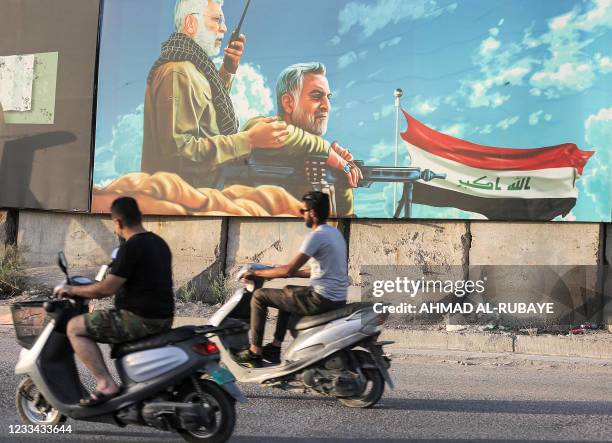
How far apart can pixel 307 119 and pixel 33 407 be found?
25.1ft

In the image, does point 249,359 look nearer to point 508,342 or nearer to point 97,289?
point 97,289

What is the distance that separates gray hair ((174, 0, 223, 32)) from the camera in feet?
41.9

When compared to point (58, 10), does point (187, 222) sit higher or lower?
lower

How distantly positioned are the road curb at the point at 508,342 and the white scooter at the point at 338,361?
164 inches

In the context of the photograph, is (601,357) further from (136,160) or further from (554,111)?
(136,160)

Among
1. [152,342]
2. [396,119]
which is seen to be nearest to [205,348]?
[152,342]

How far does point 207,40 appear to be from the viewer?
41.8 feet

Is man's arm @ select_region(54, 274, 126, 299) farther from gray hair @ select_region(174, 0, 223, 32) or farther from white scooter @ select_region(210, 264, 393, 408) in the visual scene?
gray hair @ select_region(174, 0, 223, 32)

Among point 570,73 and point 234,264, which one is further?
point 234,264

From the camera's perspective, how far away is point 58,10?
43.7 feet

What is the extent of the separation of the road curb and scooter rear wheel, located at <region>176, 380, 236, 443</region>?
5.86 meters

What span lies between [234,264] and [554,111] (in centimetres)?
516

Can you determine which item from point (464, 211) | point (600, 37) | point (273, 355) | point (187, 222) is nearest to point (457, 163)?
point (464, 211)

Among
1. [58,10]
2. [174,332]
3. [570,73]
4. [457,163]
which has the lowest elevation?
[174,332]
